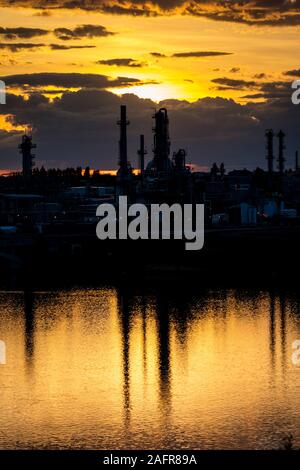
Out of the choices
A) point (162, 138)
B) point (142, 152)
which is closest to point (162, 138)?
point (162, 138)

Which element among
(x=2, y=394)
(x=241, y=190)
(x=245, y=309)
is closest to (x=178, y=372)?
(x=2, y=394)

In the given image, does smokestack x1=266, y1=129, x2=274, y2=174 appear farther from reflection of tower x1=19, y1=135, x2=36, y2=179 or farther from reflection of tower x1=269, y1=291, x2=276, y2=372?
reflection of tower x1=269, y1=291, x2=276, y2=372

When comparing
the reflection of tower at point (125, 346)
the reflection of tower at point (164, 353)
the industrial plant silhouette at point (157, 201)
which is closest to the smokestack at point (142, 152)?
the industrial plant silhouette at point (157, 201)

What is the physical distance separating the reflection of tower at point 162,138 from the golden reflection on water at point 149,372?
159 ft

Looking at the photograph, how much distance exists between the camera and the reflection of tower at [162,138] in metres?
102

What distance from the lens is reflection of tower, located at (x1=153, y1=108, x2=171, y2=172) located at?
101556 mm

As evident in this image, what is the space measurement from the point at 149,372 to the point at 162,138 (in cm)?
6780

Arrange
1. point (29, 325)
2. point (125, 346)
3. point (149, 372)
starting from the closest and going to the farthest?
point (149, 372), point (125, 346), point (29, 325)

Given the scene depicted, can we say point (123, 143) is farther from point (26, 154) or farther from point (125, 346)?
point (125, 346)

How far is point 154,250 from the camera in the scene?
7450 cm

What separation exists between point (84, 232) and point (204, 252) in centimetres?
1168

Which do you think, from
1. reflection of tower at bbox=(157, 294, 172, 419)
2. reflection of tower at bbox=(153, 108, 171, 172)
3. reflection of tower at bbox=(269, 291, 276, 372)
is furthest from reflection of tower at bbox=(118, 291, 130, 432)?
reflection of tower at bbox=(153, 108, 171, 172)

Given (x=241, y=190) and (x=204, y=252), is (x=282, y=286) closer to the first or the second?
(x=204, y=252)

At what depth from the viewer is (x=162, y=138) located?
333 ft
